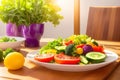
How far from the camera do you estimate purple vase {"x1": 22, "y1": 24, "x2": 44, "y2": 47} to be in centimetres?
149

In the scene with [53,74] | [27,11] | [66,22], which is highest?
[27,11]

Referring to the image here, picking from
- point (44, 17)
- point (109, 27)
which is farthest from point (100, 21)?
point (44, 17)

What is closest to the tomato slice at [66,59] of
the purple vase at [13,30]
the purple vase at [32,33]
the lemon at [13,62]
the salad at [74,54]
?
the salad at [74,54]

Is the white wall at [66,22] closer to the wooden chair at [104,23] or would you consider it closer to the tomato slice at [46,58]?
the wooden chair at [104,23]

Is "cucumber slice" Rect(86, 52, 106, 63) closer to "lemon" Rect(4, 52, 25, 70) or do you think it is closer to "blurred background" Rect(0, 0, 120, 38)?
"lemon" Rect(4, 52, 25, 70)

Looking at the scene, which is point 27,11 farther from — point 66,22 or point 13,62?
point 66,22

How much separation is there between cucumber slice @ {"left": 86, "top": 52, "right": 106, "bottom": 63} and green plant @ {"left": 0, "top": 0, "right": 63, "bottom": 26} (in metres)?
0.52

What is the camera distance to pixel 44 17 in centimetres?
149

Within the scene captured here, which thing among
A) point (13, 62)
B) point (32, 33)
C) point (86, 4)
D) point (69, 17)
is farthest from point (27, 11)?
point (69, 17)

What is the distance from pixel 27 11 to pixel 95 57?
1.96 ft

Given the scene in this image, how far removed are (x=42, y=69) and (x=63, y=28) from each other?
207 cm

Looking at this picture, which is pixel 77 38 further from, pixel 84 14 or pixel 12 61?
pixel 84 14

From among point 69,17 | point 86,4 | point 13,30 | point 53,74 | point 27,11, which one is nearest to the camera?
point 53,74

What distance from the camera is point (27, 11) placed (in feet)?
4.83
